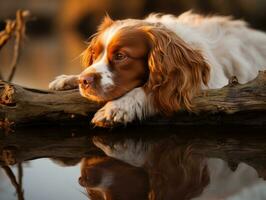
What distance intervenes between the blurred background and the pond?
6.85 metres

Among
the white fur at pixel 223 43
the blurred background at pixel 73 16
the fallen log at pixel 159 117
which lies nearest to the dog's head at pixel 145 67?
the fallen log at pixel 159 117

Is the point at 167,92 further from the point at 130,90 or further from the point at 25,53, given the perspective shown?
the point at 25,53

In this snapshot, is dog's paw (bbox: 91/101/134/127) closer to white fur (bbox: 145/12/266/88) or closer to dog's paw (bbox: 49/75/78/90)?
dog's paw (bbox: 49/75/78/90)

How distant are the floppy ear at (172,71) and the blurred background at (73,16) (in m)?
6.52

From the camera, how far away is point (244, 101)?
4559mm

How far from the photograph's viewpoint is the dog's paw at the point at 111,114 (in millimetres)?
4492

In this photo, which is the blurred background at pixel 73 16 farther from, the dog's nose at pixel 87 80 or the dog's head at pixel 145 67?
the dog's nose at pixel 87 80

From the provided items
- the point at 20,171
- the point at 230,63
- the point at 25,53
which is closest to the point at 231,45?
the point at 230,63

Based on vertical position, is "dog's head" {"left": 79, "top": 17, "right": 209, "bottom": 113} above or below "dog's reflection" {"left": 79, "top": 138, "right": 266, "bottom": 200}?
above

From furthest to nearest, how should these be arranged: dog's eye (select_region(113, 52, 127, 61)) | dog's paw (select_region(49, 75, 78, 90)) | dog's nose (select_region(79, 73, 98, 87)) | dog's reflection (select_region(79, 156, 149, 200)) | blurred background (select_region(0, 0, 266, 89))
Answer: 1. blurred background (select_region(0, 0, 266, 89))
2. dog's paw (select_region(49, 75, 78, 90))
3. dog's eye (select_region(113, 52, 127, 61))
4. dog's nose (select_region(79, 73, 98, 87))
5. dog's reflection (select_region(79, 156, 149, 200))

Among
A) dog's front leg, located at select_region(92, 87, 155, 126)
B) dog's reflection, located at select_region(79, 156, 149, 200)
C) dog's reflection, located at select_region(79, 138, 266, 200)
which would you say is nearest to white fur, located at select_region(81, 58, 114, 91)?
dog's front leg, located at select_region(92, 87, 155, 126)

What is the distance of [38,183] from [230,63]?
2828 mm

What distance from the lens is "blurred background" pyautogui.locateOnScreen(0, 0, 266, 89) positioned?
1388cm

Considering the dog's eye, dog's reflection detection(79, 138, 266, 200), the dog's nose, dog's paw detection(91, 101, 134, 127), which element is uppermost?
the dog's eye
